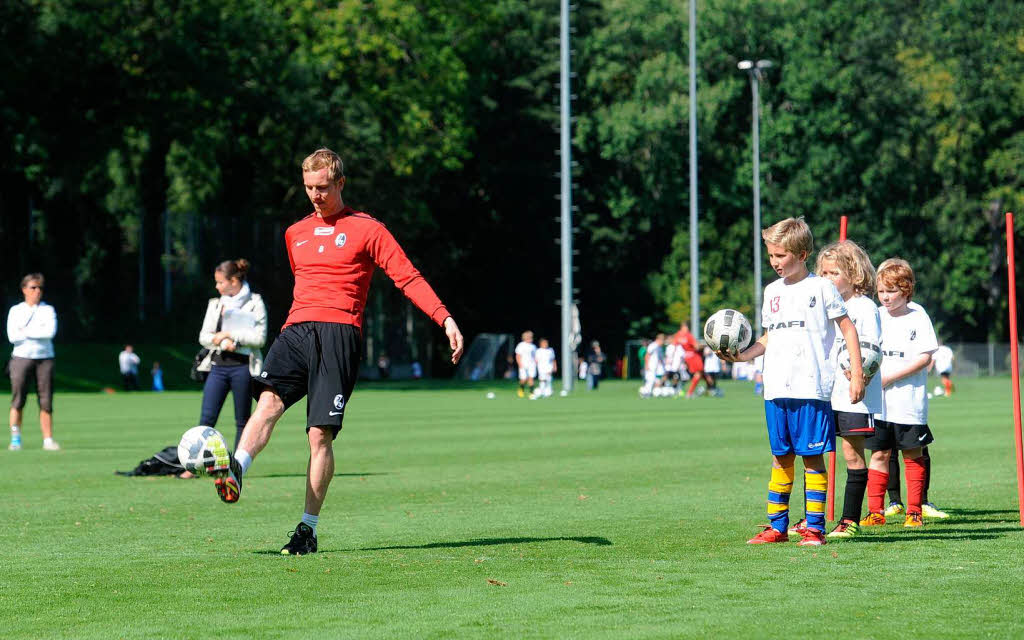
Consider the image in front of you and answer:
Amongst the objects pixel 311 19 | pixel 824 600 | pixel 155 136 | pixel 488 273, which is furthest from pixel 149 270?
pixel 824 600

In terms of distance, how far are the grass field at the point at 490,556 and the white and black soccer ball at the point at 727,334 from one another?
1131 mm

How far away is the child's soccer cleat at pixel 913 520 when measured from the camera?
10367mm

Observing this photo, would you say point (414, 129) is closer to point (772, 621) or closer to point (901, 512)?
point (901, 512)

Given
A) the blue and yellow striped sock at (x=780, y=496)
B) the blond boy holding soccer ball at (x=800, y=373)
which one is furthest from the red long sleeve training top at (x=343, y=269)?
the blue and yellow striped sock at (x=780, y=496)

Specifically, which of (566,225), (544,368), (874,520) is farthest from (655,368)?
(874,520)

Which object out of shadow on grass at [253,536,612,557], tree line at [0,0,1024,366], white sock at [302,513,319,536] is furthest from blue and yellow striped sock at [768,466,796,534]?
tree line at [0,0,1024,366]

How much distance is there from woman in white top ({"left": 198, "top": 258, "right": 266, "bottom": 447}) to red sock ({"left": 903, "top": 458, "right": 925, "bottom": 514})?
586 centimetres

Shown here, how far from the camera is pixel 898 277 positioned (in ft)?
34.9

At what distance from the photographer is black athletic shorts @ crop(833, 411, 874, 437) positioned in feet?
32.6

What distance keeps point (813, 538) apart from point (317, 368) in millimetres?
2941

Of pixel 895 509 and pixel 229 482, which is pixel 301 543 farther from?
pixel 895 509

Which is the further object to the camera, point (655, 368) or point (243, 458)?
point (655, 368)

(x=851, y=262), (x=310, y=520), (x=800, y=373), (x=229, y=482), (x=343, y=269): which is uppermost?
(x=851, y=262)

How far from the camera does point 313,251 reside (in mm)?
8789
